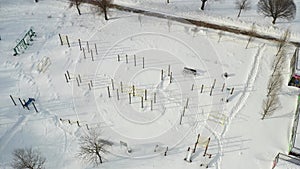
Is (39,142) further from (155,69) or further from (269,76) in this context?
(269,76)

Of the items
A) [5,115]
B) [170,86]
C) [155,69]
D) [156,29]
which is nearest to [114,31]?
[156,29]

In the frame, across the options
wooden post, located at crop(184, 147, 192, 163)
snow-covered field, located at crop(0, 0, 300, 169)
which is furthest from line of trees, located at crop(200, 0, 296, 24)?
wooden post, located at crop(184, 147, 192, 163)

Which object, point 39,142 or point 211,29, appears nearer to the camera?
point 39,142

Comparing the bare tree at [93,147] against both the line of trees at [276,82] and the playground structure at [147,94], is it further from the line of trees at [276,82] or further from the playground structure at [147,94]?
the line of trees at [276,82]

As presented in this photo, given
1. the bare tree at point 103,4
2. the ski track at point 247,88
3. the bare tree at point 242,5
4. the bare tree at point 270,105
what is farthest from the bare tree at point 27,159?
the bare tree at point 242,5

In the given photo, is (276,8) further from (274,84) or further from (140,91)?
(140,91)

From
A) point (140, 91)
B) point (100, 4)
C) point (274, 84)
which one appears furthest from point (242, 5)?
point (100, 4)
